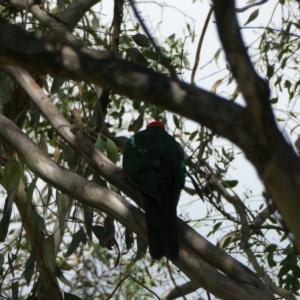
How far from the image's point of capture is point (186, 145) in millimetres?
4227

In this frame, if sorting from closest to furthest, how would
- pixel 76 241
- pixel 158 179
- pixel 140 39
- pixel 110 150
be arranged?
pixel 158 179 < pixel 110 150 < pixel 76 241 < pixel 140 39

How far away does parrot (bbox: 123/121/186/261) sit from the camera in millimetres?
2455

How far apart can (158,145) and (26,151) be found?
782 millimetres

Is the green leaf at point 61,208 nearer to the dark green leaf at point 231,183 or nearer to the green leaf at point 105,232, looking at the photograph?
the green leaf at point 105,232

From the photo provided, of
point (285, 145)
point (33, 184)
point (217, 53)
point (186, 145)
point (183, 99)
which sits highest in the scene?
point (217, 53)

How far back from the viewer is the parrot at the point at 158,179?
2.46m

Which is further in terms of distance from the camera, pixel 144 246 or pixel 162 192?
pixel 144 246

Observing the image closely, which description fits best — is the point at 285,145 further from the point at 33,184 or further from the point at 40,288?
the point at 40,288

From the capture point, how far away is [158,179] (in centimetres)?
279

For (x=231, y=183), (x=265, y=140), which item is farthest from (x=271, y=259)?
(x=265, y=140)

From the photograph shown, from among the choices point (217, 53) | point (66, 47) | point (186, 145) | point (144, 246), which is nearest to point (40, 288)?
point (144, 246)

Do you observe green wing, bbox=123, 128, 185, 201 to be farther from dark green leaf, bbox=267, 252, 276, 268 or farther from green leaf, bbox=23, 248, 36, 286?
dark green leaf, bbox=267, 252, 276, 268

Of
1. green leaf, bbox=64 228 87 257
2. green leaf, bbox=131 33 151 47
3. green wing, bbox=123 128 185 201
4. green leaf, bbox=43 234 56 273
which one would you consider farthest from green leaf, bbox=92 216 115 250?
green leaf, bbox=131 33 151 47

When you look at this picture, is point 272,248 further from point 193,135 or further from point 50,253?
point 50,253
